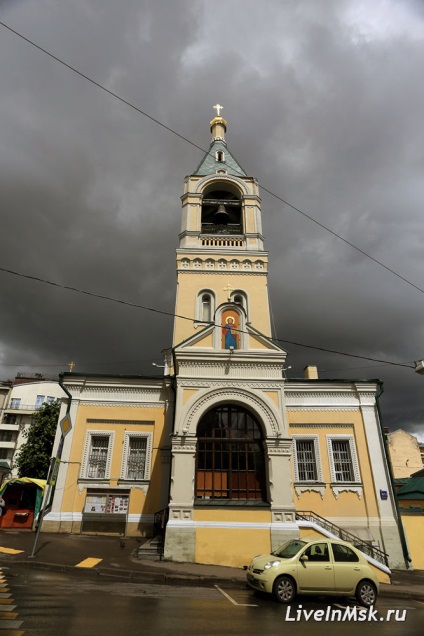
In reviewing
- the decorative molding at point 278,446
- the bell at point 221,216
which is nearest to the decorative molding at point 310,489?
the decorative molding at point 278,446

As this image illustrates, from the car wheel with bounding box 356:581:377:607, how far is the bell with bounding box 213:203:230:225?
1899 centimetres

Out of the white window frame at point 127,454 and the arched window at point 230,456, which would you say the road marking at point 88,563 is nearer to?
the arched window at point 230,456

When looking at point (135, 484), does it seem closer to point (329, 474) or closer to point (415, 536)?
point (329, 474)

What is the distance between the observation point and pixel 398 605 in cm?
966

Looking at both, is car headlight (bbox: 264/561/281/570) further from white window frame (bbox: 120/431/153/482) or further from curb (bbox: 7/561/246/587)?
white window frame (bbox: 120/431/153/482)

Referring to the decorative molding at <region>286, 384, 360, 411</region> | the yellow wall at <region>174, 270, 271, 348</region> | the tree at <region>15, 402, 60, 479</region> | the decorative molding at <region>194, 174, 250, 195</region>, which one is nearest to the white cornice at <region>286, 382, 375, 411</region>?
the decorative molding at <region>286, 384, 360, 411</region>

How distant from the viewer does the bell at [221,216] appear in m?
22.7

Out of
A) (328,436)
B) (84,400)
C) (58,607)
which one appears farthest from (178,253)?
(58,607)

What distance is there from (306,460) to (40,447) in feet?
62.6

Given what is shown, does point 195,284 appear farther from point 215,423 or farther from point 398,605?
point 398,605

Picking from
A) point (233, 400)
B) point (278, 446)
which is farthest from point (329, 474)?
point (233, 400)

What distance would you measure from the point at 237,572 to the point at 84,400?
1058cm

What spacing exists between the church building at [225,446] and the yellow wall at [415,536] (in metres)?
0.52

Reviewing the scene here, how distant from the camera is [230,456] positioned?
15.0 metres
